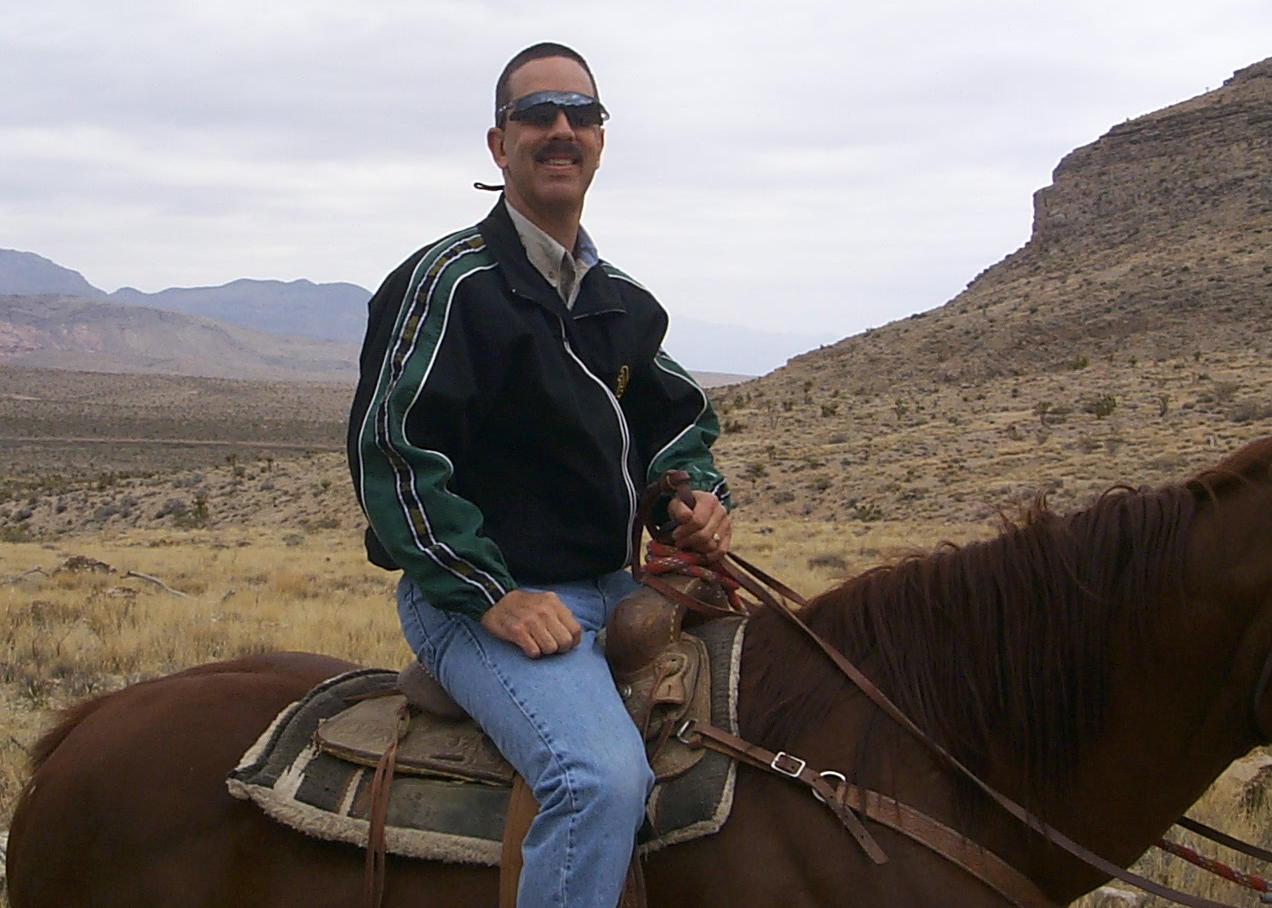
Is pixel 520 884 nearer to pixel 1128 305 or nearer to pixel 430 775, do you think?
pixel 430 775

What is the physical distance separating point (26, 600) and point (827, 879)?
10810 millimetres

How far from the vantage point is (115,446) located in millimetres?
50094

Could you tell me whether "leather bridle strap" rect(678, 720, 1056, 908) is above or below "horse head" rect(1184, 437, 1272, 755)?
below

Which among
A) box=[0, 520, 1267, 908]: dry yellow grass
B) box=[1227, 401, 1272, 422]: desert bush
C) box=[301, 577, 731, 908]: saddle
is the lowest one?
box=[0, 520, 1267, 908]: dry yellow grass

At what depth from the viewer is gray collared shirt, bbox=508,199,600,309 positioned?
290 centimetres

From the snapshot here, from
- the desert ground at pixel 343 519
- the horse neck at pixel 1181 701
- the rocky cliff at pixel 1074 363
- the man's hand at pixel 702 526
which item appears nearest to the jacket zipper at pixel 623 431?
the man's hand at pixel 702 526

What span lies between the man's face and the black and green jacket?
0.32 ft

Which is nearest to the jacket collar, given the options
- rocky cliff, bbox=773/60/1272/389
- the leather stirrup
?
the leather stirrup

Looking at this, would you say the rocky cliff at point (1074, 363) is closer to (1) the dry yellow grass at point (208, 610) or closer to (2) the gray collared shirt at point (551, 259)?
(1) the dry yellow grass at point (208, 610)

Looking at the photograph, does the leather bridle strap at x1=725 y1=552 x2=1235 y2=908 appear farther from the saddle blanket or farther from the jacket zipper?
the jacket zipper

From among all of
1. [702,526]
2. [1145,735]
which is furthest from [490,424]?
[1145,735]

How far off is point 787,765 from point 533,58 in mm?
1874

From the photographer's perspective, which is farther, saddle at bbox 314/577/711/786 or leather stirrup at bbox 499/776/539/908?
saddle at bbox 314/577/711/786

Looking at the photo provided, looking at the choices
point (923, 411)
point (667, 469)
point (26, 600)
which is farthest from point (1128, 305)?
point (667, 469)
